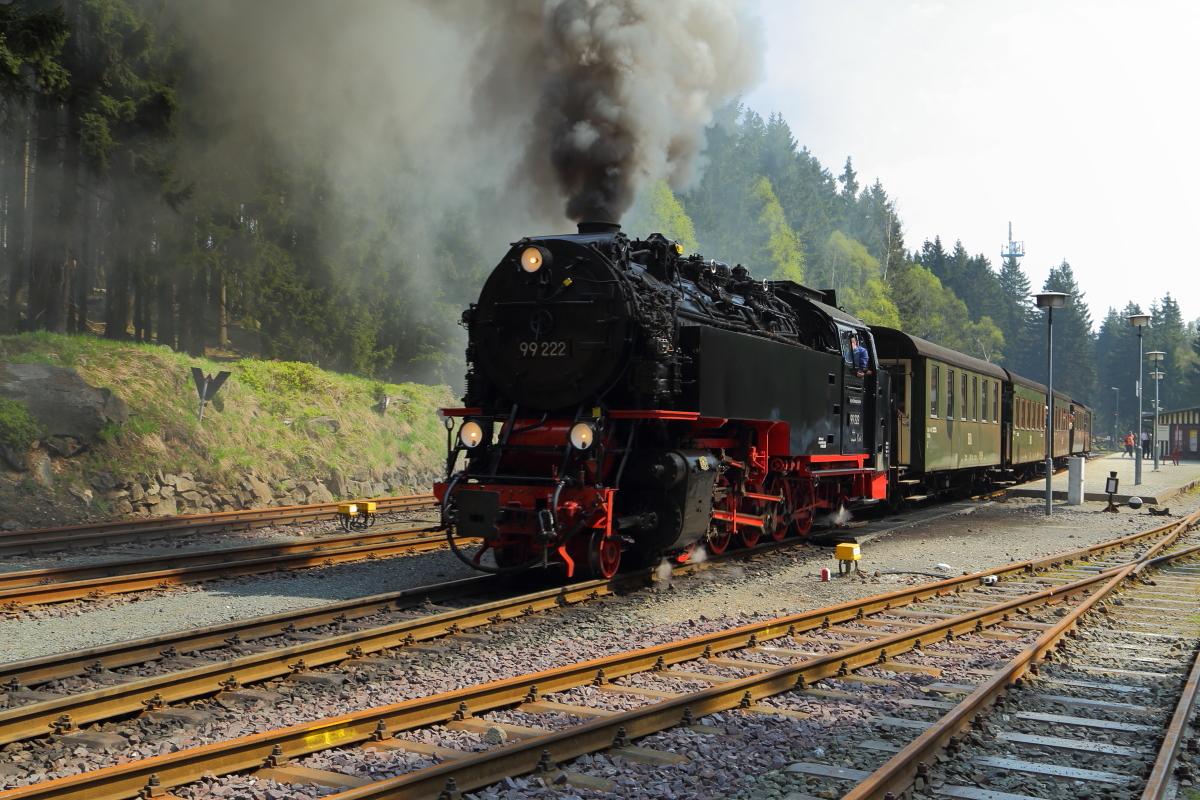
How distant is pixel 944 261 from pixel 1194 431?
59299 millimetres

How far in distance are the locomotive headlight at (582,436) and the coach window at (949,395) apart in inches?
420

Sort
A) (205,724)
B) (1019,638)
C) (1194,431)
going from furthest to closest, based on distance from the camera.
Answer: (1194,431), (1019,638), (205,724)

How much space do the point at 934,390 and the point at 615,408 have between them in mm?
9000

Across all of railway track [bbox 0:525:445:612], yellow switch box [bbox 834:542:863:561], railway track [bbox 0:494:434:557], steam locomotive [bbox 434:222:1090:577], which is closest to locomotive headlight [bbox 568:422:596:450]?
steam locomotive [bbox 434:222:1090:577]

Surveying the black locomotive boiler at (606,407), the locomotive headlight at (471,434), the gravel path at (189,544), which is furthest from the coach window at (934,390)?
the locomotive headlight at (471,434)

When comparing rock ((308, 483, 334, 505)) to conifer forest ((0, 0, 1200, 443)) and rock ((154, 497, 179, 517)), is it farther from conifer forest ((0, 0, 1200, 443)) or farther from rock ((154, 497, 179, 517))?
conifer forest ((0, 0, 1200, 443))

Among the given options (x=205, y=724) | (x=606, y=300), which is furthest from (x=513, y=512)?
(x=205, y=724)

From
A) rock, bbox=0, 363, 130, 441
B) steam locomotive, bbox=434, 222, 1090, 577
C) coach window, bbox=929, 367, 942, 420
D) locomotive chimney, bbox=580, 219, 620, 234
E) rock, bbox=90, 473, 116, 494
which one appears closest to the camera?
steam locomotive, bbox=434, 222, 1090, 577

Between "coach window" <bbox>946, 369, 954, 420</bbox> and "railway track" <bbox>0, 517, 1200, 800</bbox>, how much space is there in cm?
828

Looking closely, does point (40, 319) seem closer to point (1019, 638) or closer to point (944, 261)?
point (1019, 638)

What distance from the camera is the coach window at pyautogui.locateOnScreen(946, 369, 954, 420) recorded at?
1656 cm

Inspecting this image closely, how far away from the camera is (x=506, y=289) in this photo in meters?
8.81

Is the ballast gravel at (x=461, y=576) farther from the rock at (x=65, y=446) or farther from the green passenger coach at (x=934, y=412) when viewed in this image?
the rock at (x=65, y=446)

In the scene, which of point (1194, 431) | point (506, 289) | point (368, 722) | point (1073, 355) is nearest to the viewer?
point (368, 722)
